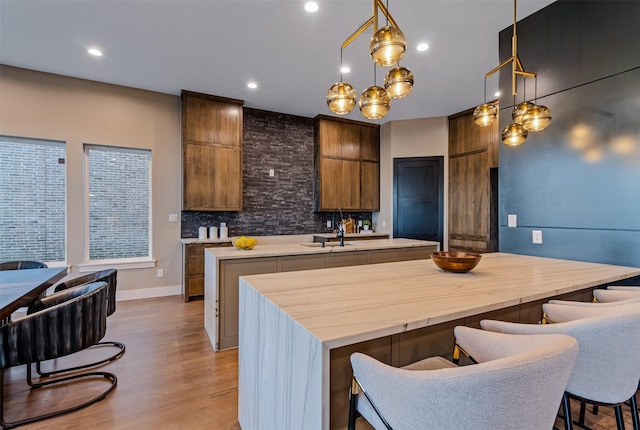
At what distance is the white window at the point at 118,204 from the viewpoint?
4.27 m

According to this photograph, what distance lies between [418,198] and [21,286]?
5458 millimetres

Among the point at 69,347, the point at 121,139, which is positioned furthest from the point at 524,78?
the point at 121,139

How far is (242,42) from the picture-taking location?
3232 millimetres

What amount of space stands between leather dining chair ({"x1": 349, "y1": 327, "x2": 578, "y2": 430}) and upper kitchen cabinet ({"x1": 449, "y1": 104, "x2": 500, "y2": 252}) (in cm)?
466

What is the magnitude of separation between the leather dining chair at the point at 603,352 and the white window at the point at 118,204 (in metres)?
4.77

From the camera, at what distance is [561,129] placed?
2.52m

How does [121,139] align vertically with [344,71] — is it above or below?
below

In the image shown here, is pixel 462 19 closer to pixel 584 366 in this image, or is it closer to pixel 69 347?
pixel 584 366

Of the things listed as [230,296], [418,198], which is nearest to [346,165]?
[418,198]

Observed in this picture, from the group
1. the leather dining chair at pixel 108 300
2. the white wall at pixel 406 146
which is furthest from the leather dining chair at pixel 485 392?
the white wall at pixel 406 146

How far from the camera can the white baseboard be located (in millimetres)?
4305

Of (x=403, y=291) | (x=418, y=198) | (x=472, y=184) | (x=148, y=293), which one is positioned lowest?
(x=148, y=293)

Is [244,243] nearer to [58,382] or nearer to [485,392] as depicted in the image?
[58,382]

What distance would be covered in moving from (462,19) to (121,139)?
452cm
